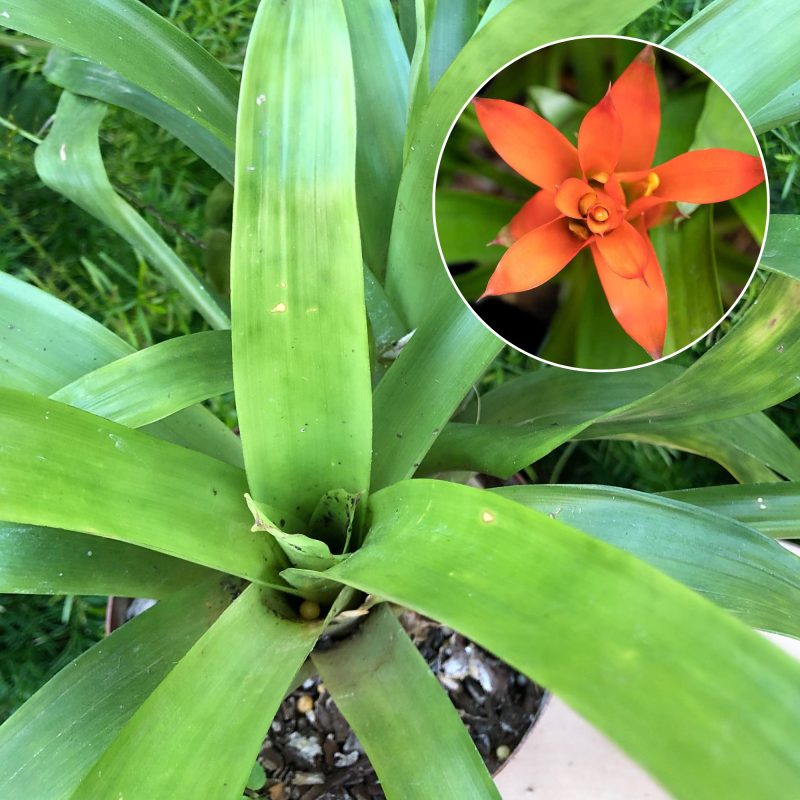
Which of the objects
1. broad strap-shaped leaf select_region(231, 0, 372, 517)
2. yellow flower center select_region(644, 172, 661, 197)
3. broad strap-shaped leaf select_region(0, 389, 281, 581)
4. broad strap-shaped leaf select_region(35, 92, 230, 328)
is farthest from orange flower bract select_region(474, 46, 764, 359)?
broad strap-shaped leaf select_region(35, 92, 230, 328)

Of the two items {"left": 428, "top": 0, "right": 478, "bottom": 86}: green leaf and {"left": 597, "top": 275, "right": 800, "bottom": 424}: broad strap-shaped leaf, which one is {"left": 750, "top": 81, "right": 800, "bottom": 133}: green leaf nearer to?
{"left": 597, "top": 275, "right": 800, "bottom": 424}: broad strap-shaped leaf

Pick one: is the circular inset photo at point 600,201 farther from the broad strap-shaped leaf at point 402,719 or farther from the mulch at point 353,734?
the mulch at point 353,734

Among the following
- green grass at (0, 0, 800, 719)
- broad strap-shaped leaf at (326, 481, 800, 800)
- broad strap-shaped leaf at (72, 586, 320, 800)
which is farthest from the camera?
green grass at (0, 0, 800, 719)

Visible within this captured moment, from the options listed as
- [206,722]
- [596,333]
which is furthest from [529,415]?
[206,722]

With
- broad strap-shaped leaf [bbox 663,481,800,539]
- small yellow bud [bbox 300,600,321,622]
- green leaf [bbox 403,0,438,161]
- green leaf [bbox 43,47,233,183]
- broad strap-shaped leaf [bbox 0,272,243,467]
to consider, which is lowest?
broad strap-shaped leaf [bbox 663,481,800,539]

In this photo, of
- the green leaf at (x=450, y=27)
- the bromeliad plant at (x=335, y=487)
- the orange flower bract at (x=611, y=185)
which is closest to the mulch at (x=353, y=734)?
the bromeliad plant at (x=335, y=487)

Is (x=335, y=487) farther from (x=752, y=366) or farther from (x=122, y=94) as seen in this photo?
(x=122, y=94)

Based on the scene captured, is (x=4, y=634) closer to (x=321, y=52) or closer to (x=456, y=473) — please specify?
(x=456, y=473)
